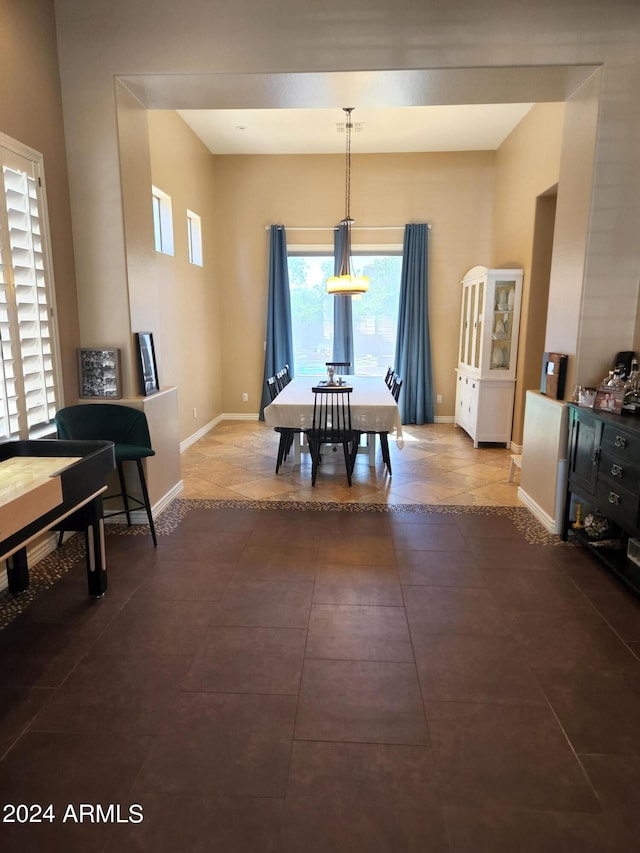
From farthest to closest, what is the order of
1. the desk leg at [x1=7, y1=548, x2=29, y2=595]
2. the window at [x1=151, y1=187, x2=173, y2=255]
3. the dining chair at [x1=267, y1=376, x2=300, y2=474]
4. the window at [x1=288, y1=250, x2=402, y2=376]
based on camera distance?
the window at [x1=288, y1=250, x2=402, y2=376] < the window at [x1=151, y1=187, x2=173, y2=255] < the dining chair at [x1=267, y1=376, x2=300, y2=474] < the desk leg at [x1=7, y1=548, x2=29, y2=595]

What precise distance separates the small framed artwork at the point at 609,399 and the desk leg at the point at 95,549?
9.59 ft

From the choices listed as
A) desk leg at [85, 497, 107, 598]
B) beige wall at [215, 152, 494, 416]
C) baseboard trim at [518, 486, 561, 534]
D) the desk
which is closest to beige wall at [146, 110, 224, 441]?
beige wall at [215, 152, 494, 416]

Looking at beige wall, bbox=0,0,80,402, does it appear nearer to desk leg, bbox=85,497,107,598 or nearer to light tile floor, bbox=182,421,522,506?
desk leg, bbox=85,497,107,598

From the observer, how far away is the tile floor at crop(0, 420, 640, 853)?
4.90 feet

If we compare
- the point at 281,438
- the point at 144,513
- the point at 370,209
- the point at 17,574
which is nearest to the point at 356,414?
the point at 281,438

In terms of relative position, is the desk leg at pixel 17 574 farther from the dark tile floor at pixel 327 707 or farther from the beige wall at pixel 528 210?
the beige wall at pixel 528 210

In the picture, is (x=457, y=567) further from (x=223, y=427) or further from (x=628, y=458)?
(x=223, y=427)

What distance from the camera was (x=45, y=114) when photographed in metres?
3.15

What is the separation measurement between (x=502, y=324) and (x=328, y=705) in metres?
4.75

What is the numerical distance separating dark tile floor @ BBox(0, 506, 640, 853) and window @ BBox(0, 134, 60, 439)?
1.01m

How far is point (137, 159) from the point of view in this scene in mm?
3625

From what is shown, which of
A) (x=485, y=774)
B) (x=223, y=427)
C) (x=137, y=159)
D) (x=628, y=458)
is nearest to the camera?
(x=485, y=774)

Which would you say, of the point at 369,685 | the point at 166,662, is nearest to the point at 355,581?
the point at 369,685

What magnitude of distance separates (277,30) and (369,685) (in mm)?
→ 3640
